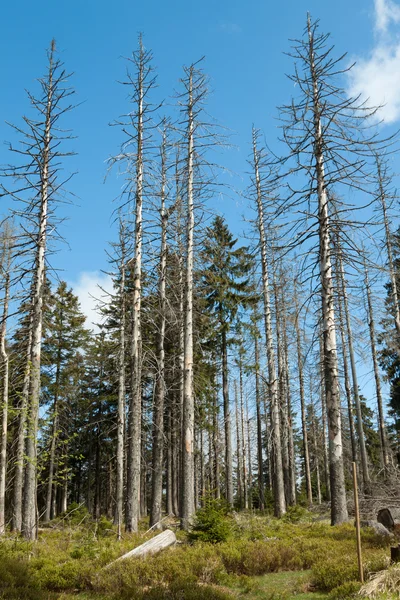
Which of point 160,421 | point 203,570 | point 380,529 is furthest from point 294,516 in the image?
point 203,570

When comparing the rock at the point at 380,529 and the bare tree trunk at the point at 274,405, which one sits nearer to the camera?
the rock at the point at 380,529

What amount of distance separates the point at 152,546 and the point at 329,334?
6414 millimetres

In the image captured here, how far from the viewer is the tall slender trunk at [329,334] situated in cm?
1133

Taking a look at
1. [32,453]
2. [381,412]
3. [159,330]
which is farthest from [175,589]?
[381,412]

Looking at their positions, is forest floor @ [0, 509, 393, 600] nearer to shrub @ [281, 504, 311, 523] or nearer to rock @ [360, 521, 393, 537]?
rock @ [360, 521, 393, 537]

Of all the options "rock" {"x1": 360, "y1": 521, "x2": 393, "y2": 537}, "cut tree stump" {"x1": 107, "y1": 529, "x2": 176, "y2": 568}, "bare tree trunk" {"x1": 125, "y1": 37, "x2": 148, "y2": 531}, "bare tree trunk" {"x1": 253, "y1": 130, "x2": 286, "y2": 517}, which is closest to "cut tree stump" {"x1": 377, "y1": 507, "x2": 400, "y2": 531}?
"rock" {"x1": 360, "y1": 521, "x2": 393, "y2": 537}

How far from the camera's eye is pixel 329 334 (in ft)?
39.5

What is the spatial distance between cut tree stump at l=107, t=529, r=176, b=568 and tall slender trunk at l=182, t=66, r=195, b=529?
2.56 metres

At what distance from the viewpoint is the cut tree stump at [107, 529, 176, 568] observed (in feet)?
31.2

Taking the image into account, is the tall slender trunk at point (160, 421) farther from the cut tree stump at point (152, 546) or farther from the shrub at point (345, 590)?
the shrub at point (345, 590)

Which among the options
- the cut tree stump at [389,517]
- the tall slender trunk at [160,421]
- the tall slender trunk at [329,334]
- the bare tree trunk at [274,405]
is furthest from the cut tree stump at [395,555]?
the bare tree trunk at [274,405]

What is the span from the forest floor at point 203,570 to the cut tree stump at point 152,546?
0.95 feet

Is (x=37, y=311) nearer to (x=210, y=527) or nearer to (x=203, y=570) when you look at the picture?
(x=210, y=527)

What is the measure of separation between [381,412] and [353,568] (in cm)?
1846
